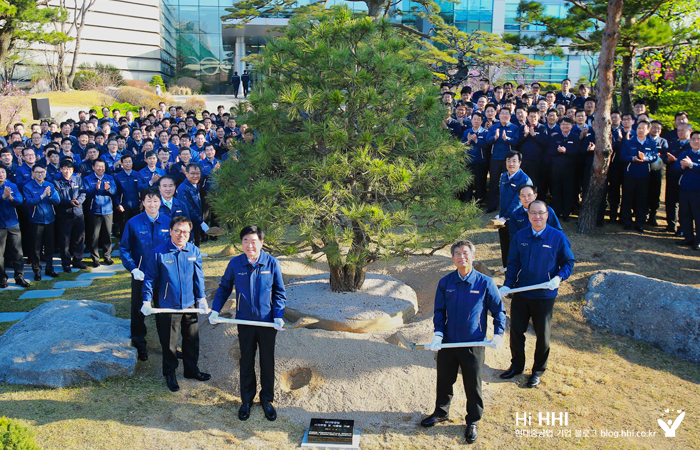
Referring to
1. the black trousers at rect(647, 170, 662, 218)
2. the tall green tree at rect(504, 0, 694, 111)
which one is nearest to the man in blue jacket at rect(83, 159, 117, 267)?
the tall green tree at rect(504, 0, 694, 111)

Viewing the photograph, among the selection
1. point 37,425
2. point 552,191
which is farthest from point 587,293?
point 37,425

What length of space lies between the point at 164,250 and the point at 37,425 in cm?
157

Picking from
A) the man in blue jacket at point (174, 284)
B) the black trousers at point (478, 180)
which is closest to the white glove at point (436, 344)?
the man in blue jacket at point (174, 284)

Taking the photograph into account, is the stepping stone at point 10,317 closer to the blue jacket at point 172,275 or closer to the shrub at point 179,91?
the blue jacket at point 172,275

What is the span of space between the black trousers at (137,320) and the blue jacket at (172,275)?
61cm

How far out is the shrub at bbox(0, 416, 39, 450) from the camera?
2795 mm

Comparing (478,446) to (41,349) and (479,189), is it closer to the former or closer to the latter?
(41,349)

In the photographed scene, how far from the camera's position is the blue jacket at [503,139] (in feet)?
28.7

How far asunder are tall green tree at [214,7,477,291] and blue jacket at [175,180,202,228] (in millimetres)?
1792

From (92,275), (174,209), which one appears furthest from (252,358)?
(92,275)

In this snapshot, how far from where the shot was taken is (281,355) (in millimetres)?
4844

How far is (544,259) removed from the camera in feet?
15.1

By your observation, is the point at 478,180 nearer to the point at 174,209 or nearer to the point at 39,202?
the point at 174,209

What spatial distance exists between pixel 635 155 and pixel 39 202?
28.6ft
